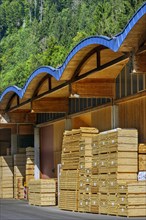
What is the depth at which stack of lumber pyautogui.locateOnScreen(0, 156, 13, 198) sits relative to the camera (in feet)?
143

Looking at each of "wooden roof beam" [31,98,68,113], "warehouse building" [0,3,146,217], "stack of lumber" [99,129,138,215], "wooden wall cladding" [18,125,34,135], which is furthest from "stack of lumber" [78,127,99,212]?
"wooden wall cladding" [18,125,34,135]

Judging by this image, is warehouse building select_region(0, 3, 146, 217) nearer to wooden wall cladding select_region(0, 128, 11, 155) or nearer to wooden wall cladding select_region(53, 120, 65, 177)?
wooden wall cladding select_region(53, 120, 65, 177)

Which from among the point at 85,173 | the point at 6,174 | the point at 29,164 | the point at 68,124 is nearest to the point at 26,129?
the point at 6,174

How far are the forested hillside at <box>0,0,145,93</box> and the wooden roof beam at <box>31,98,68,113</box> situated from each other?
5403 centimetres

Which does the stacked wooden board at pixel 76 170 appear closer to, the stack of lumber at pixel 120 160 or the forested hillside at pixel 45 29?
the stack of lumber at pixel 120 160

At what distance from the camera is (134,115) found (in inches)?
1030

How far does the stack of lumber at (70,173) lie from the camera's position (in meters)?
28.3

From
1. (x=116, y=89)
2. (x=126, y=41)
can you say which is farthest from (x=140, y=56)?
(x=116, y=89)

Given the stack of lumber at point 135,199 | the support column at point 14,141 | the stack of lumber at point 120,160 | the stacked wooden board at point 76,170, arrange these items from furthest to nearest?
the support column at point 14,141 → the stacked wooden board at point 76,170 → the stack of lumber at point 120,160 → the stack of lumber at point 135,199

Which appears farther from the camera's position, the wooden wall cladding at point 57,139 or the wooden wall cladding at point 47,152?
the wooden wall cladding at point 47,152

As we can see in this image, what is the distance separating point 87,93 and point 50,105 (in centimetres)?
737

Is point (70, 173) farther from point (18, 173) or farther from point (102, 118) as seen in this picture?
point (18, 173)

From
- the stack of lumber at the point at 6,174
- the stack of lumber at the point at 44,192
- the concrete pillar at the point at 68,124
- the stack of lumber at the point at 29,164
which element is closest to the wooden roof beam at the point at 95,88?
the stack of lumber at the point at 44,192

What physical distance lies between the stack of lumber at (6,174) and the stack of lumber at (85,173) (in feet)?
53.8
